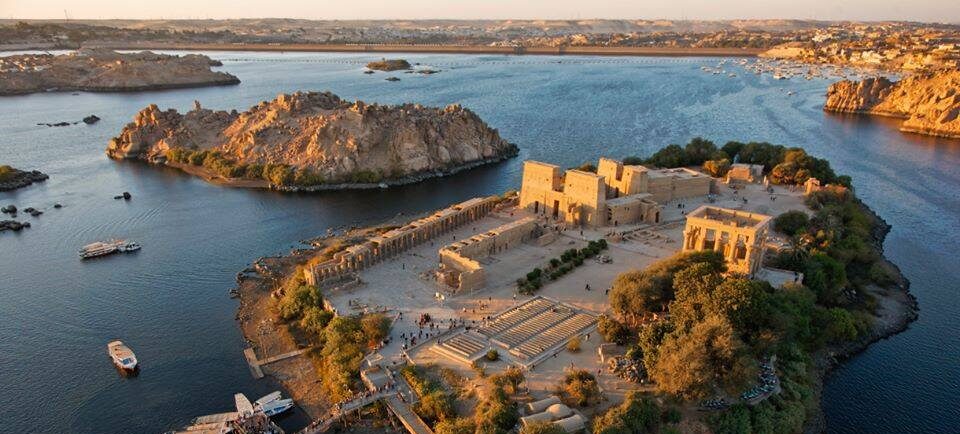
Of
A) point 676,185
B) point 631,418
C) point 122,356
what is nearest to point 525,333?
point 631,418

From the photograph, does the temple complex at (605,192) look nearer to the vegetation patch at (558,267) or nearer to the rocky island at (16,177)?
the vegetation patch at (558,267)

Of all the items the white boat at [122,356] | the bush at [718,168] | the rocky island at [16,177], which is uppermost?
the bush at [718,168]

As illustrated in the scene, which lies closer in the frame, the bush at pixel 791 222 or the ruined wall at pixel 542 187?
the bush at pixel 791 222

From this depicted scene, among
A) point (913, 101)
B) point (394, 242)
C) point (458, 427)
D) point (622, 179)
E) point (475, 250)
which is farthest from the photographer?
point (913, 101)

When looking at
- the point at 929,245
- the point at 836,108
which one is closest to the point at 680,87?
the point at 836,108

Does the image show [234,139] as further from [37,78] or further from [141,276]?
[37,78]

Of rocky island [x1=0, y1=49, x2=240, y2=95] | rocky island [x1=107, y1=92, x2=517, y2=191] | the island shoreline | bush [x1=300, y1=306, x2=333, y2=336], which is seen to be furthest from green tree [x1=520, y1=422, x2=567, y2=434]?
rocky island [x1=0, y1=49, x2=240, y2=95]

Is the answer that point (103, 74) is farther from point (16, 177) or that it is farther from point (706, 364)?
point (706, 364)

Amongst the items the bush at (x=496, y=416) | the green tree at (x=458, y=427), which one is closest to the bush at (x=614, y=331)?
the bush at (x=496, y=416)
